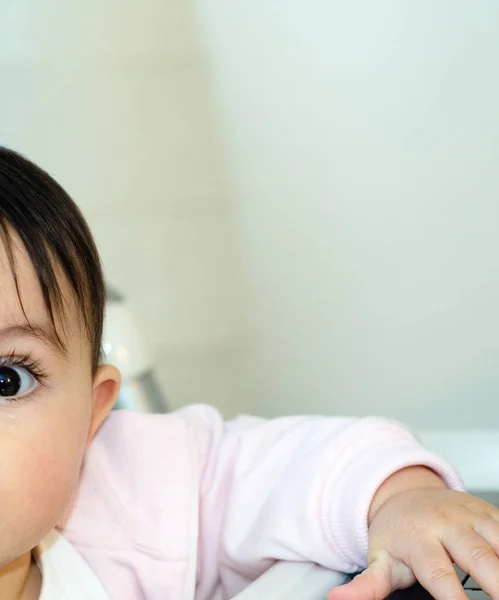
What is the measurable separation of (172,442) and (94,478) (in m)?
0.07

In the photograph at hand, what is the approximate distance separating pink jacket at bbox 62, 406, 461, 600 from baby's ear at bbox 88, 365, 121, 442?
2 cm

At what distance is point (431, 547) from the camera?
0.50 metres

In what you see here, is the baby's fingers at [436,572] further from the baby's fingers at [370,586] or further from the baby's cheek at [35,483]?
the baby's cheek at [35,483]

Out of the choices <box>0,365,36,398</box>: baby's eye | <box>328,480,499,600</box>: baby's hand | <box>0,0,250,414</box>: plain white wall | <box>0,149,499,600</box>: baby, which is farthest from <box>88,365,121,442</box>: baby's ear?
<box>0,0,250,414</box>: plain white wall

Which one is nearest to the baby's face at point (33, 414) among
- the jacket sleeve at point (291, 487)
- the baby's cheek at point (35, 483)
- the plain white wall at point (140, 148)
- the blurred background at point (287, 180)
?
the baby's cheek at point (35, 483)

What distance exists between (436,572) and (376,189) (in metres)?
0.52

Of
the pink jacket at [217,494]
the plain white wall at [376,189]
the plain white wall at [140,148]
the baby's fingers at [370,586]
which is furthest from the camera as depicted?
the plain white wall at [140,148]

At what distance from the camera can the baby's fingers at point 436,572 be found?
467 millimetres

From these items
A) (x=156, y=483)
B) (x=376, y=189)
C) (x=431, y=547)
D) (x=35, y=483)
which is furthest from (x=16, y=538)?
(x=376, y=189)

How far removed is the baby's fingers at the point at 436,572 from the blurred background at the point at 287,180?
367 millimetres

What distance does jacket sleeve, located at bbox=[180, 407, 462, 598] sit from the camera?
1.86 ft

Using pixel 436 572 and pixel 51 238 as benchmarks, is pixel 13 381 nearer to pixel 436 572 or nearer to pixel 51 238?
pixel 51 238

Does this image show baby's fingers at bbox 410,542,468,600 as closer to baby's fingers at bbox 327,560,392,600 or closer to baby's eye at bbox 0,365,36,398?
baby's fingers at bbox 327,560,392,600

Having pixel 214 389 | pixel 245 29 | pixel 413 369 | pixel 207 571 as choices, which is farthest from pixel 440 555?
pixel 214 389
